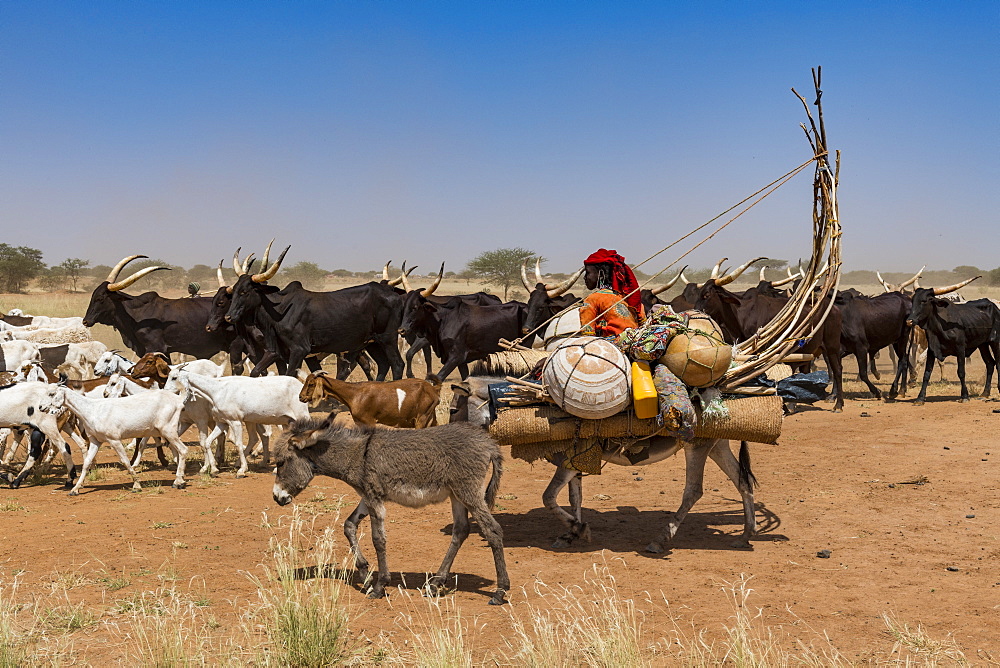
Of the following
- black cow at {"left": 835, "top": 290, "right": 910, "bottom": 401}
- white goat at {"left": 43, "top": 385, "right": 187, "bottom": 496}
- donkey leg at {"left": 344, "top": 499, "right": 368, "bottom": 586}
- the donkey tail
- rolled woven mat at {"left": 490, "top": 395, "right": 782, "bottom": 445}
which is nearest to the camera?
donkey leg at {"left": 344, "top": 499, "right": 368, "bottom": 586}

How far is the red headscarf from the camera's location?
8.34 meters

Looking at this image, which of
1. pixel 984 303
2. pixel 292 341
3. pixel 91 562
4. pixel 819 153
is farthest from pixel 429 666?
pixel 984 303

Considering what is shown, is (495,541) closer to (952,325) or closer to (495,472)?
(495,472)

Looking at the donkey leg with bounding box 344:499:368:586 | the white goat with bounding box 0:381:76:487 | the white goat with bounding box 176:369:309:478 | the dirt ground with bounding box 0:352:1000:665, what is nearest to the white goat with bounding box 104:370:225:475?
the white goat with bounding box 176:369:309:478

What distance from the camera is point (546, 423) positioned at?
25.5 ft

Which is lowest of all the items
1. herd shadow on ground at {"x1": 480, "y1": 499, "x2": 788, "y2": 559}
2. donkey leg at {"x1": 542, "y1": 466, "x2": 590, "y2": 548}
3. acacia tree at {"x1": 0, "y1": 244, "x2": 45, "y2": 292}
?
herd shadow on ground at {"x1": 480, "y1": 499, "x2": 788, "y2": 559}

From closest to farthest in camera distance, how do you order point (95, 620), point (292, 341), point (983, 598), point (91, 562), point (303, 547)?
point (95, 620)
point (983, 598)
point (91, 562)
point (303, 547)
point (292, 341)

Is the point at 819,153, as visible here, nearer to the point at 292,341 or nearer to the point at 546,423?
the point at 546,423

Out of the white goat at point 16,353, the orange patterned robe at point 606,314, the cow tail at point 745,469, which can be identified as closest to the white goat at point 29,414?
the white goat at point 16,353

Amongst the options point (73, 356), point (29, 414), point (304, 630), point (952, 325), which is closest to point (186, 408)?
point (29, 414)

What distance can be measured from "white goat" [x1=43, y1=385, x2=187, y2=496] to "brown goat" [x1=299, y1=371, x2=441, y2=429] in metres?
1.71

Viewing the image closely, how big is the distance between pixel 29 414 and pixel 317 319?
6943 millimetres

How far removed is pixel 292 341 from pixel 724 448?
10.7 meters

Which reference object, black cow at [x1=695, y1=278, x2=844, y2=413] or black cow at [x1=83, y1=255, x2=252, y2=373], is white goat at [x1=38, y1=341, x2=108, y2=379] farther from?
black cow at [x1=695, y1=278, x2=844, y2=413]
